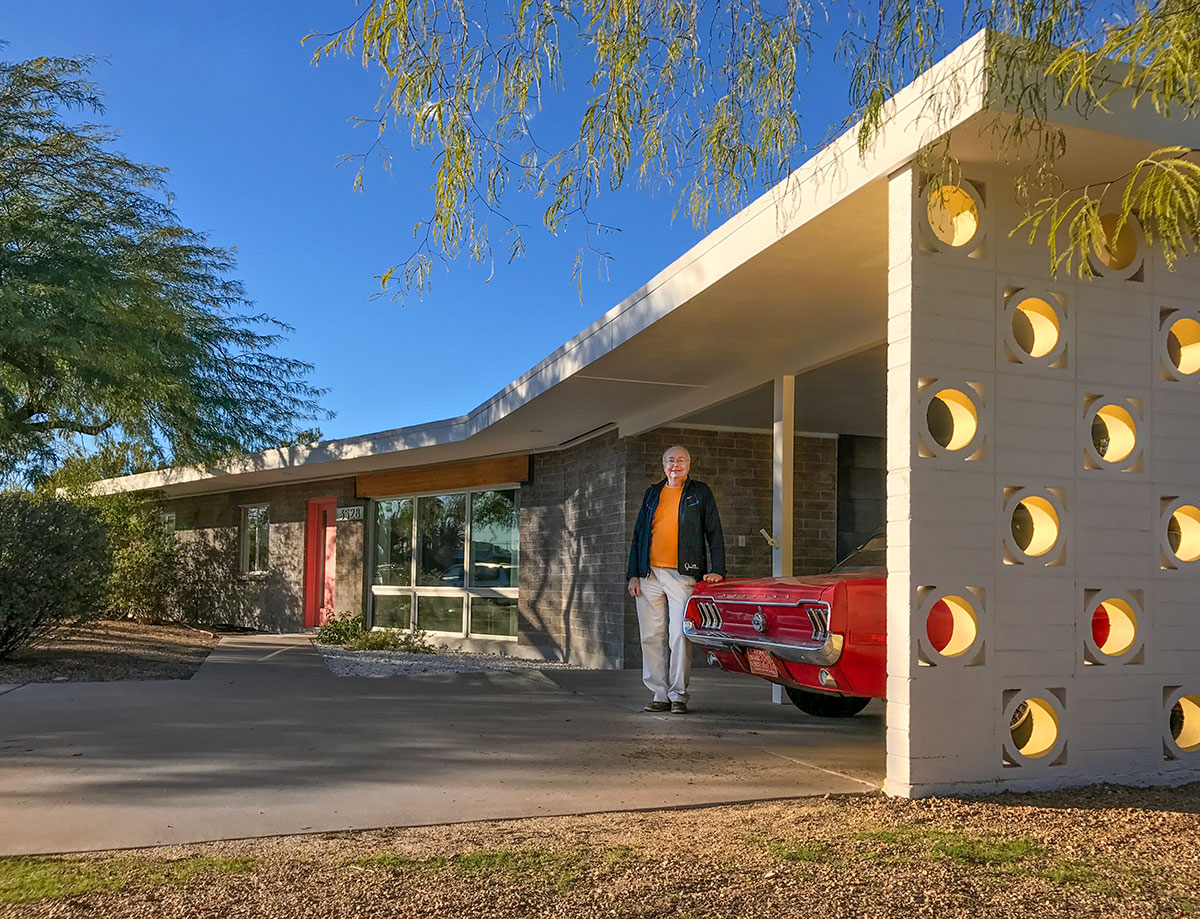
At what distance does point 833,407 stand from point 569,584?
13.3ft

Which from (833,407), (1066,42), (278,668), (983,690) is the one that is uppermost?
(1066,42)

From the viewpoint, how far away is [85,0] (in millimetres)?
9883

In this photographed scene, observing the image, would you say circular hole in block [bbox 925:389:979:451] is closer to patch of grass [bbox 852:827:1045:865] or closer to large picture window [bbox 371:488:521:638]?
patch of grass [bbox 852:827:1045:865]

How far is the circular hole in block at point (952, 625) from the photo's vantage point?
459 centimetres

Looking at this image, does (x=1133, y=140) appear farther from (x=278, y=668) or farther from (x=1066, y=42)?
(x=278, y=668)

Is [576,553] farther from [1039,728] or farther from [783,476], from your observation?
[1039,728]

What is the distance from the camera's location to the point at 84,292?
10.2m

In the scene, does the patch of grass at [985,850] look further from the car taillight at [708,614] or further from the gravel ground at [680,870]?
the car taillight at [708,614]

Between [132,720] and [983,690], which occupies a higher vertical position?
[983,690]

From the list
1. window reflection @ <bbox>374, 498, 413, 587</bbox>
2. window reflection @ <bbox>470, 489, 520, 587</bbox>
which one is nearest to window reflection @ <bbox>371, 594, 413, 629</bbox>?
window reflection @ <bbox>374, 498, 413, 587</bbox>

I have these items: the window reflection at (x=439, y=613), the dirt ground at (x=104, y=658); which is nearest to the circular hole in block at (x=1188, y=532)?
the dirt ground at (x=104, y=658)

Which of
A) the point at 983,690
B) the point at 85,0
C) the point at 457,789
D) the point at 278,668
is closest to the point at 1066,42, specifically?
the point at 983,690

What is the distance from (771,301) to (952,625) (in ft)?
8.63

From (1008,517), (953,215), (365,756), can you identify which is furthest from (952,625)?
(365,756)
